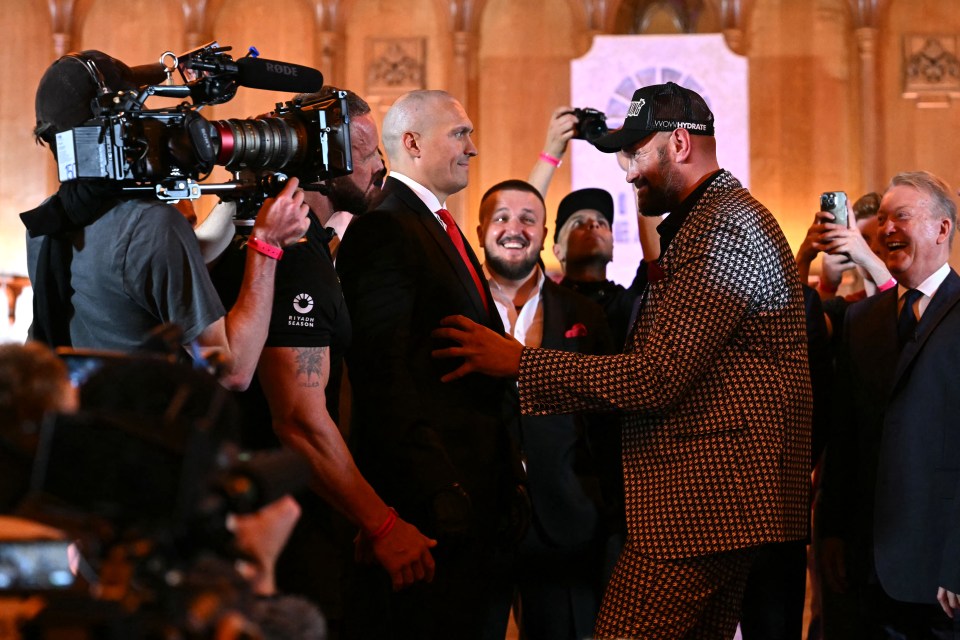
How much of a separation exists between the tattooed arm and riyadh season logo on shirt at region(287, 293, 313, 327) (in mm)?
52

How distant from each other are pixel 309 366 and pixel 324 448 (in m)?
0.17

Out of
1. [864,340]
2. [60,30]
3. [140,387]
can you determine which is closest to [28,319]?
[60,30]

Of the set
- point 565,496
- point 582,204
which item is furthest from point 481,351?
point 582,204

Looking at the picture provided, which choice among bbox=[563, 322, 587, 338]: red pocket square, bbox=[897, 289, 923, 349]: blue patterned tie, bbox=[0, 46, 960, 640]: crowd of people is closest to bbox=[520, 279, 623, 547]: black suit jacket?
bbox=[563, 322, 587, 338]: red pocket square

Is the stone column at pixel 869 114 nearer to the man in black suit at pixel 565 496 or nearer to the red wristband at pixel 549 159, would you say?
the red wristband at pixel 549 159

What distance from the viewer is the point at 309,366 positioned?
2.39 m

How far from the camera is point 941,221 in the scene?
3211 mm

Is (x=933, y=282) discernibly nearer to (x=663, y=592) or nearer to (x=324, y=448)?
(x=663, y=592)

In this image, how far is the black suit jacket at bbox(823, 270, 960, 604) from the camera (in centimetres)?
285

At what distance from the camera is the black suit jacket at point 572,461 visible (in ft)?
10.8

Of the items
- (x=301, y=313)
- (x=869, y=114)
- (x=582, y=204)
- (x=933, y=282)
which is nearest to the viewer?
(x=301, y=313)

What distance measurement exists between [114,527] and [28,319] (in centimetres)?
611

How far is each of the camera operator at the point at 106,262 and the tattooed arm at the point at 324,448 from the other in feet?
0.72

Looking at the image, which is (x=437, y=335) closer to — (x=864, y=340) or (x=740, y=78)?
(x=864, y=340)
